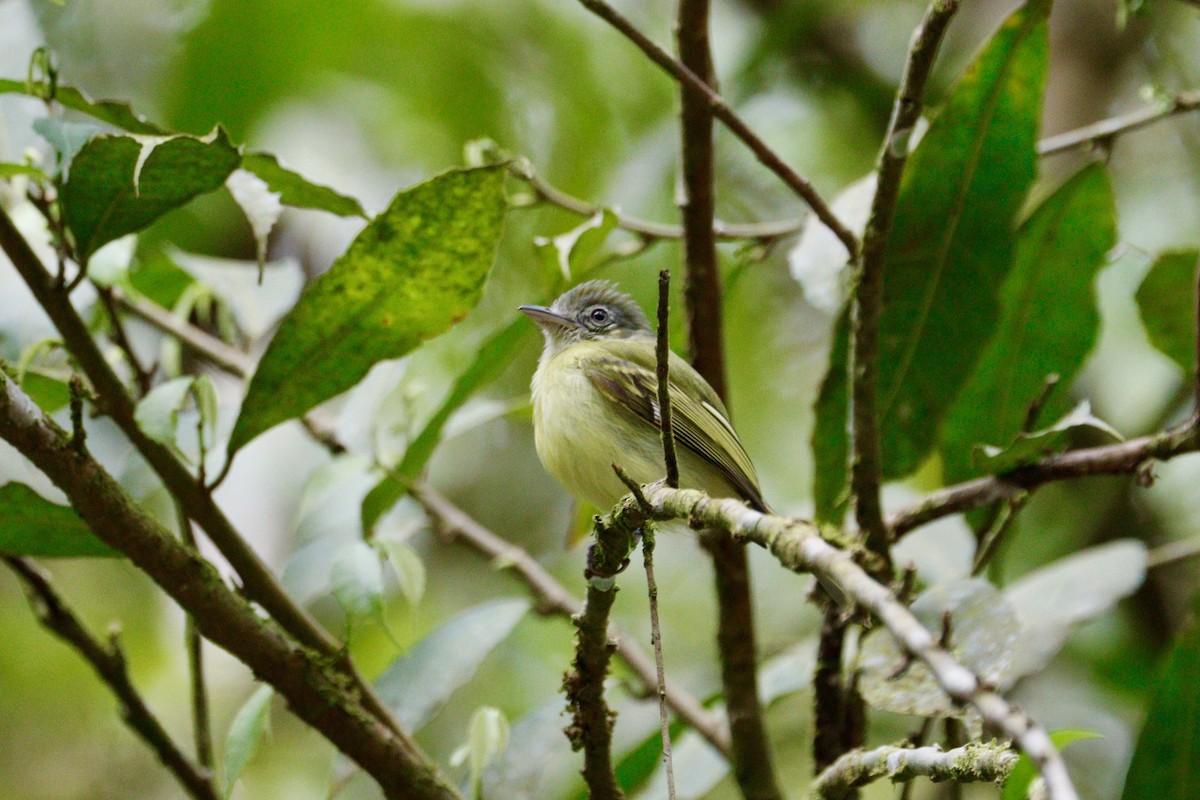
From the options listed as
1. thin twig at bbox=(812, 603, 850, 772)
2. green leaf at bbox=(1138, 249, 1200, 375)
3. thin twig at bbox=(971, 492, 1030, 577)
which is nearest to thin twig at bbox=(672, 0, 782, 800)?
thin twig at bbox=(812, 603, 850, 772)

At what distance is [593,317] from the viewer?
3.81 m

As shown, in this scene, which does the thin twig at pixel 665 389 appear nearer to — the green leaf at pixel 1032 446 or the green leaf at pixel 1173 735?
the green leaf at pixel 1032 446

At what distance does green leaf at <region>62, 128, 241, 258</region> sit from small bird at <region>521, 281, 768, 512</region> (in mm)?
1079

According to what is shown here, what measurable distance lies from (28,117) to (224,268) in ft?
1.93

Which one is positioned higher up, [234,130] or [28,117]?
[234,130]

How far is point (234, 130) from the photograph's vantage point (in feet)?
16.4

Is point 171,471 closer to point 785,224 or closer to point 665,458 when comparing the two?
point 665,458

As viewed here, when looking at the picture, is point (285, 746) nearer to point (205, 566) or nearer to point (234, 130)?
point (234, 130)

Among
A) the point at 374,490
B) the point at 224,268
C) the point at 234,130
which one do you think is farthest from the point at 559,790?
the point at 234,130

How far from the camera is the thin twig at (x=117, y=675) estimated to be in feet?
8.48

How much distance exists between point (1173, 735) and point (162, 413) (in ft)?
6.74

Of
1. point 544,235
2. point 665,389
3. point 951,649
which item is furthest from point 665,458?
point 544,235

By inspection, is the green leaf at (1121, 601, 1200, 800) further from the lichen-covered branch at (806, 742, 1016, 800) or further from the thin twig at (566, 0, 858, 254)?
the thin twig at (566, 0, 858, 254)

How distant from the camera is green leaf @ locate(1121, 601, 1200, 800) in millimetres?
2412
